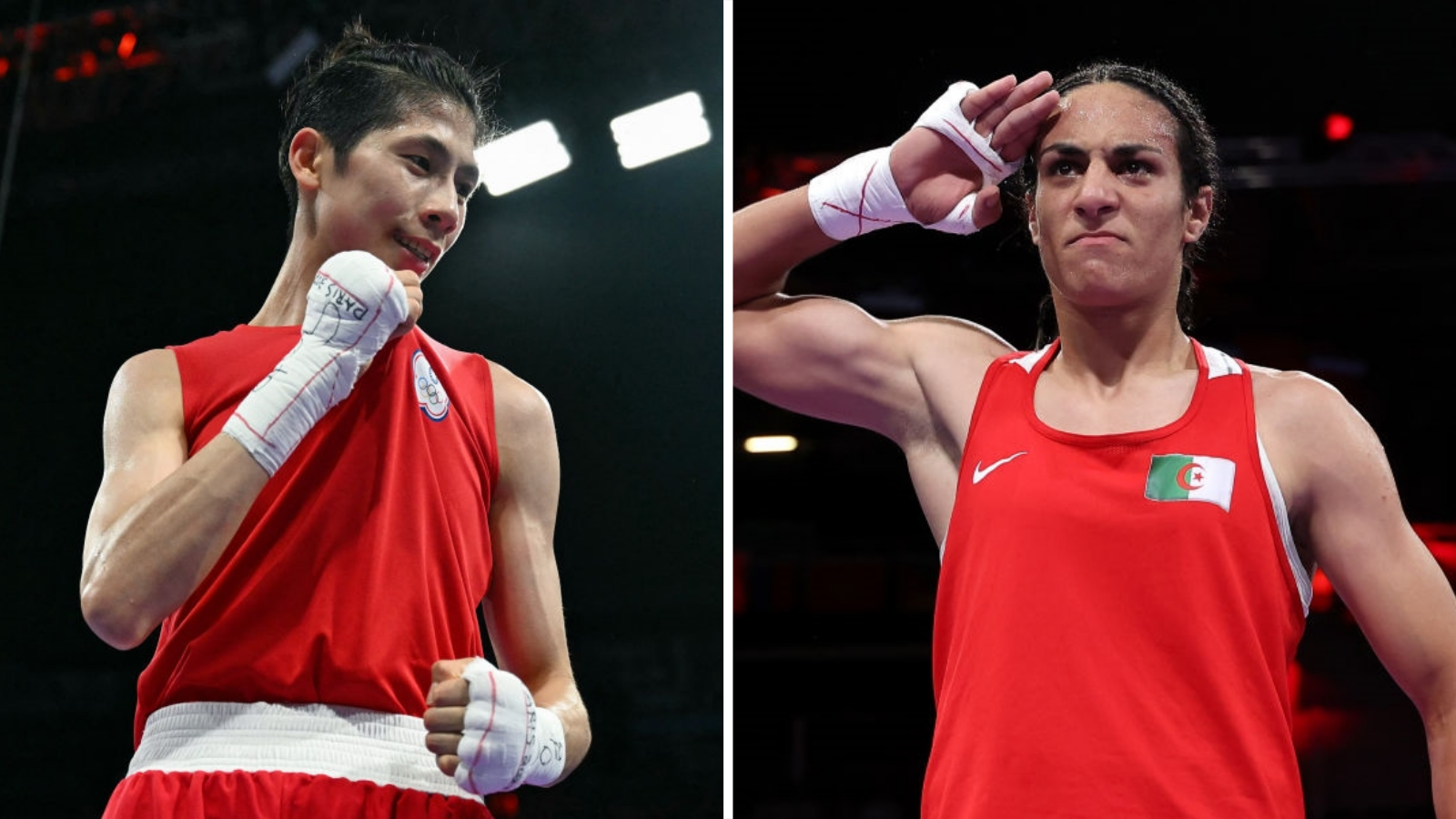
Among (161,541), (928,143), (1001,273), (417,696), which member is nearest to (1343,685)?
(1001,273)

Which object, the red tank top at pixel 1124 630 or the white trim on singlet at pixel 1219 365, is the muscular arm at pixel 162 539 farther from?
the white trim on singlet at pixel 1219 365

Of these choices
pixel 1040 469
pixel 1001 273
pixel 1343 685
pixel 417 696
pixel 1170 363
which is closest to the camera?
pixel 417 696

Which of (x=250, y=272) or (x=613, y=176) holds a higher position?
(x=613, y=176)

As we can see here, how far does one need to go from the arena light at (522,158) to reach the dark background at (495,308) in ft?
0.07

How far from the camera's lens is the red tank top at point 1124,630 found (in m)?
1.90

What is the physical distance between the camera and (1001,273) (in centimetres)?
320

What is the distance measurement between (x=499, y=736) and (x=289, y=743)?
291mm

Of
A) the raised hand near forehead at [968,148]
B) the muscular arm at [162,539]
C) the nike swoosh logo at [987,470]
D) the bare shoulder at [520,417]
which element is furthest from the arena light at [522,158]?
the nike swoosh logo at [987,470]

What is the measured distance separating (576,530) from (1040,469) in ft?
2.24

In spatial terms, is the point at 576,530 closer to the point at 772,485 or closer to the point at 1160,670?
the point at 1160,670

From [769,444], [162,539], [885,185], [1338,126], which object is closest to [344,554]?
[162,539]

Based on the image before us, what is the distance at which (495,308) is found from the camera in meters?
2.31

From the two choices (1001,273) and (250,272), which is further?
(1001,273)

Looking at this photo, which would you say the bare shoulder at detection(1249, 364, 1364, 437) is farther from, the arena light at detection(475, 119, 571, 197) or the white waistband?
the white waistband
